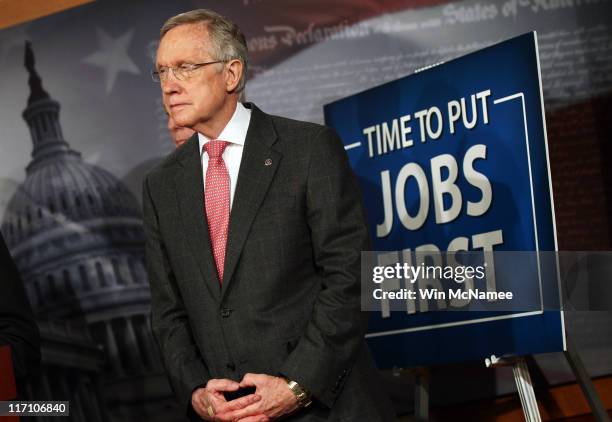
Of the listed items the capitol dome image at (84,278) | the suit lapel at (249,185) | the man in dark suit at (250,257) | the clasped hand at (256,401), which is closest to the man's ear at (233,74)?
the man in dark suit at (250,257)

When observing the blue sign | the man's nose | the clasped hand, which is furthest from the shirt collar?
the blue sign

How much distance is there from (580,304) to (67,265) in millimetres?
2237

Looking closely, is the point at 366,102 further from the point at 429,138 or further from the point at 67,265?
the point at 67,265

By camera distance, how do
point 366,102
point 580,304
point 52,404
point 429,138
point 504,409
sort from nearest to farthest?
point 52,404
point 580,304
point 429,138
point 366,102
point 504,409

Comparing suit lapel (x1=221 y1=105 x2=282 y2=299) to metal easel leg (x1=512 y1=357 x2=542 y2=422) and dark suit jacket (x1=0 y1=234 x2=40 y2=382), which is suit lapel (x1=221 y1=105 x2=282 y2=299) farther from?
metal easel leg (x1=512 y1=357 x2=542 y2=422)

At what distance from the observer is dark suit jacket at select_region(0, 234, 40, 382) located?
2664mm

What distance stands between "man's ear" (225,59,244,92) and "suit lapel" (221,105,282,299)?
0.35 feet

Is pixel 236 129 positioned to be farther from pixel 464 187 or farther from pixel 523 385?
pixel 523 385

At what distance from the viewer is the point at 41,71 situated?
405 cm

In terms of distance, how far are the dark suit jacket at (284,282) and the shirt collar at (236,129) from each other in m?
0.03

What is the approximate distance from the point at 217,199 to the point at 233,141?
145 millimetres

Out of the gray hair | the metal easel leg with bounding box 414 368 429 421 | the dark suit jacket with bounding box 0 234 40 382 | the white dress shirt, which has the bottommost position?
the metal easel leg with bounding box 414 368 429 421


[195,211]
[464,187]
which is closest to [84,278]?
[464,187]

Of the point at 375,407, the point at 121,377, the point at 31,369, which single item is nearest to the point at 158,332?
the point at 375,407
